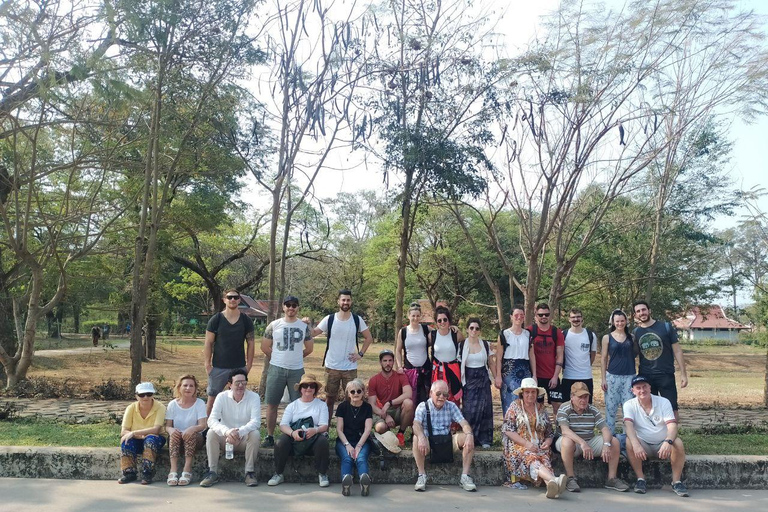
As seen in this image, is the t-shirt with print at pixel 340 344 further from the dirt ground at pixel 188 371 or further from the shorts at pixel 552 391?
the dirt ground at pixel 188 371

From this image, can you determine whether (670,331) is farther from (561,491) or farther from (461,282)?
(461,282)

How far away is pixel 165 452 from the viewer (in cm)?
615

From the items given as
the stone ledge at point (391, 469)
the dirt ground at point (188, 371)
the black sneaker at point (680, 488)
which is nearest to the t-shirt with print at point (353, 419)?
the stone ledge at point (391, 469)

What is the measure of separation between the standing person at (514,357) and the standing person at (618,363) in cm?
79

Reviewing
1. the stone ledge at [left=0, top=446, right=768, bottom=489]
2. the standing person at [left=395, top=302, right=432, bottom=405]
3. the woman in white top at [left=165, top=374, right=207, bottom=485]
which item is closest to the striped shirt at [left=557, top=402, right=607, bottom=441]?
the stone ledge at [left=0, top=446, right=768, bottom=489]

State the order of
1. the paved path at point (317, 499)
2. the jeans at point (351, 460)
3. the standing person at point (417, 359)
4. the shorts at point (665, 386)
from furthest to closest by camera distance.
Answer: the standing person at point (417, 359) → the shorts at point (665, 386) → the jeans at point (351, 460) → the paved path at point (317, 499)

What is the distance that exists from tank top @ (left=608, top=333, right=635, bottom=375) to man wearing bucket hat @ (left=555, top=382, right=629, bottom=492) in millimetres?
870

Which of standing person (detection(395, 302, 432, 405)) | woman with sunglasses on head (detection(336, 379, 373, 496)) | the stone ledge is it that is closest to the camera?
woman with sunglasses on head (detection(336, 379, 373, 496))

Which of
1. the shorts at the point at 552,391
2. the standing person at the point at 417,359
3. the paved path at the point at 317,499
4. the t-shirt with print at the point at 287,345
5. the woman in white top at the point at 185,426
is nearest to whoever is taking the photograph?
the paved path at the point at 317,499

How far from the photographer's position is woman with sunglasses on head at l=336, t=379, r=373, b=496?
18.7 ft

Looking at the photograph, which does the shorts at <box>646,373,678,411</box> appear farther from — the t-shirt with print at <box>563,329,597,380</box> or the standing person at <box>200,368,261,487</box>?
the standing person at <box>200,368,261,487</box>

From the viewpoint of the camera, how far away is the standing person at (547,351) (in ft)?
23.6

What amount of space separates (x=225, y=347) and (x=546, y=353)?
3507 millimetres

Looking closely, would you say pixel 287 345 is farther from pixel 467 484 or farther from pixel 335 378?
pixel 467 484
